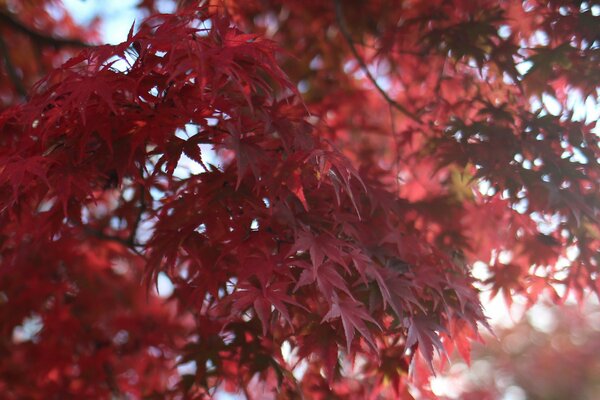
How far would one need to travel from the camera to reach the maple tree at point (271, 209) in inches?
47.8

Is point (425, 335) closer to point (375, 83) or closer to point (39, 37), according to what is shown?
point (375, 83)

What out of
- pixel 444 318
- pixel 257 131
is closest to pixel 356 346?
pixel 444 318

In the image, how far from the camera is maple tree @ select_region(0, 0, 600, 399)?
3.98ft

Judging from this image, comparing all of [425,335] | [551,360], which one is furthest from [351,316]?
[551,360]

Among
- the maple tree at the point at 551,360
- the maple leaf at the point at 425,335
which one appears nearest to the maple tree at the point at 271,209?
the maple leaf at the point at 425,335

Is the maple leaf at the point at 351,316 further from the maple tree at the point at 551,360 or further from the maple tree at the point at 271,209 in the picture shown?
the maple tree at the point at 551,360

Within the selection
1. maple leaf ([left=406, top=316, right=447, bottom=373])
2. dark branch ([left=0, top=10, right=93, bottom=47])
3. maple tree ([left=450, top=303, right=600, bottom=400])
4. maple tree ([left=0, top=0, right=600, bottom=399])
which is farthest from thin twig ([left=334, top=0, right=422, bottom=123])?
maple tree ([left=450, top=303, right=600, bottom=400])

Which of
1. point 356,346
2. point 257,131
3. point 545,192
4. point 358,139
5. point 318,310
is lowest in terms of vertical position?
point 356,346

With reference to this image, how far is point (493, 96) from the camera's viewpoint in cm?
190

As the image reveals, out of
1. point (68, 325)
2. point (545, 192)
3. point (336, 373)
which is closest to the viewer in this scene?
point (545, 192)

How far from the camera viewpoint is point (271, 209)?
1209 mm

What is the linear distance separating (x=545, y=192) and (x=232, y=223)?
31.3 inches

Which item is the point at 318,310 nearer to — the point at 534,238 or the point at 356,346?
the point at 356,346

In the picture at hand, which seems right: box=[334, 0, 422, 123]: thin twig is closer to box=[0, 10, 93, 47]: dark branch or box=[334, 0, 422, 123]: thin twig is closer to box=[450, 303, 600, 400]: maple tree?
box=[0, 10, 93, 47]: dark branch
